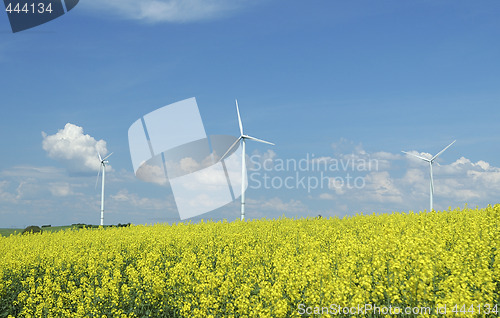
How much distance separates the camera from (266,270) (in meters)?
13.6

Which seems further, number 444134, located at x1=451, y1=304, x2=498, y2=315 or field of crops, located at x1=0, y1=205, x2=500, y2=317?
field of crops, located at x1=0, y1=205, x2=500, y2=317

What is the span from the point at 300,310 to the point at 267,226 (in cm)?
1070

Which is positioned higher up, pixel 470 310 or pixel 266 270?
pixel 266 270

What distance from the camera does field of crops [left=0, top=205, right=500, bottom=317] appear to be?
951cm

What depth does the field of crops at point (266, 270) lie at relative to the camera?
951 cm

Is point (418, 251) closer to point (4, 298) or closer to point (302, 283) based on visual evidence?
point (302, 283)
